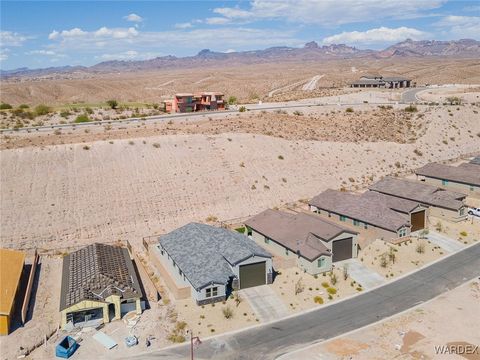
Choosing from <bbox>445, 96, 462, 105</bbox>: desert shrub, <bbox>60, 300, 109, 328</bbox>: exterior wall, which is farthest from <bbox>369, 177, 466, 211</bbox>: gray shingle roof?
<bbox>445, 96, 462, 105</bbox>: desert shrub

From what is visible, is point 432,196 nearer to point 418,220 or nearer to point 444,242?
point 418,220

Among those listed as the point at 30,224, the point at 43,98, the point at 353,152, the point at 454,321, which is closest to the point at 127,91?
the point at 43,98

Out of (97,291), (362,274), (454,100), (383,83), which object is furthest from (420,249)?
(383,83)

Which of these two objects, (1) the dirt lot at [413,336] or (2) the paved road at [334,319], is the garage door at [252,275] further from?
(1) the dirt lot at [413,336]

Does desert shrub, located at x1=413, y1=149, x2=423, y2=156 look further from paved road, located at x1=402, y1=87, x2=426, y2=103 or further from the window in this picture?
the window

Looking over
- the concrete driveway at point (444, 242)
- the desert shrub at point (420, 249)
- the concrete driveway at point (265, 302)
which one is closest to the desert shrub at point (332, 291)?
the concrete driveway at point (265, 302)
